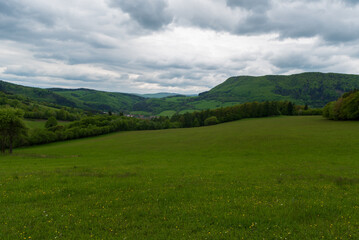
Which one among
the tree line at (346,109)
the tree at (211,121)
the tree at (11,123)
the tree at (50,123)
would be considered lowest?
the tree at (50,123)

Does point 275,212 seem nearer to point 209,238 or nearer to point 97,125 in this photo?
point 209,238

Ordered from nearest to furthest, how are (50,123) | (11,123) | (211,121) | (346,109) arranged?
1. (11,123)
2. (346,109)
3. (50,123)
4. (211,121)

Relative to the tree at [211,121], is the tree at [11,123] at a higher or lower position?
higher

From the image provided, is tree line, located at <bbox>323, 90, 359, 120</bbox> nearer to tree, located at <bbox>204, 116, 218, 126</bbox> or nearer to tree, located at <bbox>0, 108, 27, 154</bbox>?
tree, located at <bbox>204, 116, 218, 126</bbox>

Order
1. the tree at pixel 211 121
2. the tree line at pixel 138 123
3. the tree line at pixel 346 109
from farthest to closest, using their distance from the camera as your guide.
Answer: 1. the tree at pixel 211 121
2. the tree line at pixel 138 123
3. the tree line at pixel 346 109

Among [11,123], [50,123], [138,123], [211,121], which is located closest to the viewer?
[11,123]

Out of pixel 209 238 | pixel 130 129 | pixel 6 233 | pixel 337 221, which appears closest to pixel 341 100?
pixel 337 221

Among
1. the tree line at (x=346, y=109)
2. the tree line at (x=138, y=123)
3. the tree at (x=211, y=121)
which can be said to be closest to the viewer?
the tree line at (x=346, y=109)

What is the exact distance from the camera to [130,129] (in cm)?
13225

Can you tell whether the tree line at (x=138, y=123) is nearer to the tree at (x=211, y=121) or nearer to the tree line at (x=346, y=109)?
the tree at (x=211, y=121)

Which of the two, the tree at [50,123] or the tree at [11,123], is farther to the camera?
the tree at [50,123]

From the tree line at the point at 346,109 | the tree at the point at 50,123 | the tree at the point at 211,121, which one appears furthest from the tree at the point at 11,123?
the tree line at the point at 346,109

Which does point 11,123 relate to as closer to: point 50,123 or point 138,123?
point 138,123

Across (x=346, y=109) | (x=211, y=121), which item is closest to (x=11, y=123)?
(x=211, y=121)
